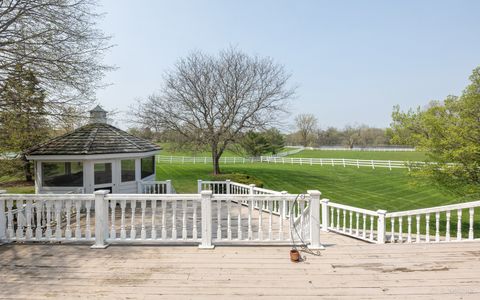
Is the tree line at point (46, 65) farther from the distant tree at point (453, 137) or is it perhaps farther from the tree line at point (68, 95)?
the distant tree at point (453, 137)

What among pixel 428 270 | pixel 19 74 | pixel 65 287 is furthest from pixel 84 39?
pixel 428 270

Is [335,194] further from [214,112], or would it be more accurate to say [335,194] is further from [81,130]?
[81,130]

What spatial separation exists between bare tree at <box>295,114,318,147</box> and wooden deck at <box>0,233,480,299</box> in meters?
64.1

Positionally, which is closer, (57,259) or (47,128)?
(57,259)

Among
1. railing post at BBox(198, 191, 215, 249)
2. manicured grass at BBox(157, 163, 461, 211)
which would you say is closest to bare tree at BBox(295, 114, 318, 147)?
manicured grass at BBox(157, 163, 461, 211)

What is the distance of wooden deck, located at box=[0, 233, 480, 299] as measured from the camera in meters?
3.43

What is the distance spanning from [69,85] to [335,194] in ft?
45.0

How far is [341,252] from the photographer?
15.3 feet

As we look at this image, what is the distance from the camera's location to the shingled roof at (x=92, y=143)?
960cm

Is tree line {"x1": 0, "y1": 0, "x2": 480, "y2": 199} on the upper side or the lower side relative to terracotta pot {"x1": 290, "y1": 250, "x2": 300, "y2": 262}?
upper

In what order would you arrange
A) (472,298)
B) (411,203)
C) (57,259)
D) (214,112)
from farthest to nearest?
(214,112) → (411,203) → (57,259) → (472,298)

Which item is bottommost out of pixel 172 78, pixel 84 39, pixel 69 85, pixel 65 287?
pixel 65 287

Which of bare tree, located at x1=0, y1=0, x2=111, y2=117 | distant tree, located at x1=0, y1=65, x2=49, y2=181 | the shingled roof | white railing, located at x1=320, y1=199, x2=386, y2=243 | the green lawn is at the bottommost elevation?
the green lawn

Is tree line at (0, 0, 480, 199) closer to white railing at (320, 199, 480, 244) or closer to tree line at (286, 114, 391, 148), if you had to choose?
white railing at (320, 199, 480, 244)
